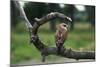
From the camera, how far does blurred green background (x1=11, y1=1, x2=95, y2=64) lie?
2.96 metres

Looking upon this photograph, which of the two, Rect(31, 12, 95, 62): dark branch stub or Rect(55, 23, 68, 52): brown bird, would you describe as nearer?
Rect(31, 12, 95, 62): dark branch stub

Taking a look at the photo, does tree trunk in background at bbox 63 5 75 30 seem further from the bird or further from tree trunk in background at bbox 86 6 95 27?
tree trunk in background at bbox 86 6 95 27

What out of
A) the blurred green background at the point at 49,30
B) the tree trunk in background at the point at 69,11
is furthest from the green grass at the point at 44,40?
the tree trunk in background at the point at 69,11

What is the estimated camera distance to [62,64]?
3232mm

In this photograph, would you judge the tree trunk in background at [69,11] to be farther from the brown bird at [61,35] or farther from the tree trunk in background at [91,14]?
the tree trunk in background at [91,14]

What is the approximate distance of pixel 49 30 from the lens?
3.15m

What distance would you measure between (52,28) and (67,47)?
0.33 meters

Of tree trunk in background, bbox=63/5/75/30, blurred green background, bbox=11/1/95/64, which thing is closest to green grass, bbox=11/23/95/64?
blurred green background, bbox=11/1/95/64

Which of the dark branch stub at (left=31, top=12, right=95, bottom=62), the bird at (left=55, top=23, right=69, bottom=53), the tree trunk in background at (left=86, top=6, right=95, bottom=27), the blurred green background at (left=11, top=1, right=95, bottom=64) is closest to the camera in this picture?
the blurred green background at (left=11, top=1, right=95, bottom=64)

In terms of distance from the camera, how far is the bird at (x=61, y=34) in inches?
126
